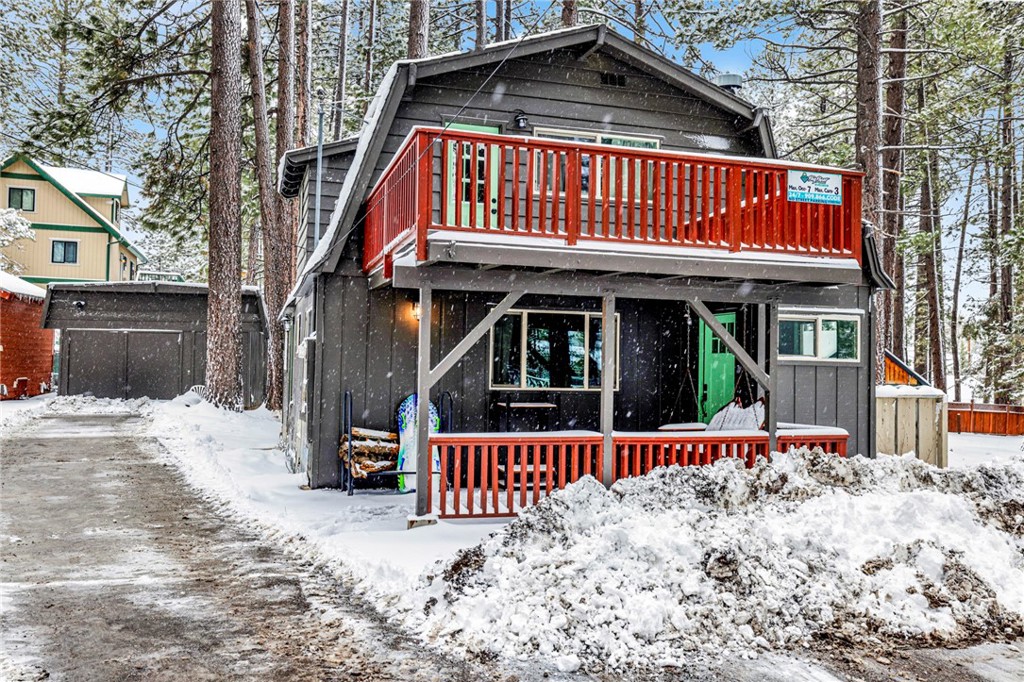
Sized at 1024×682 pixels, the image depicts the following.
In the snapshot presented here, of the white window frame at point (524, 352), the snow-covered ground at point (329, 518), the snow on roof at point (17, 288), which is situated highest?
the snow on roof at point (17, 288)

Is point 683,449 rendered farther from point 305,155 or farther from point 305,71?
point 305,71

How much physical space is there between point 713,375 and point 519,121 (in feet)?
15.0

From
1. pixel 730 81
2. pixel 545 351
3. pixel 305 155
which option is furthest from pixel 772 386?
pixel 305 155

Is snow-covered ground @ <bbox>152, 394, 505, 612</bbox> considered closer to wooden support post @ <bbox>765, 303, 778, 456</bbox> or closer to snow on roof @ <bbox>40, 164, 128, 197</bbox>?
wooden support post @ <bbox>765, 303, 778, 456</bbox>

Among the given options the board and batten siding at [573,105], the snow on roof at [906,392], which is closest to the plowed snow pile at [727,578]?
the snow on roof at [906,392]

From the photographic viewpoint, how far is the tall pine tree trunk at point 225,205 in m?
18.6

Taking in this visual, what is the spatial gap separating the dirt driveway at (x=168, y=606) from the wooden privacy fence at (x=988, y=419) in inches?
810

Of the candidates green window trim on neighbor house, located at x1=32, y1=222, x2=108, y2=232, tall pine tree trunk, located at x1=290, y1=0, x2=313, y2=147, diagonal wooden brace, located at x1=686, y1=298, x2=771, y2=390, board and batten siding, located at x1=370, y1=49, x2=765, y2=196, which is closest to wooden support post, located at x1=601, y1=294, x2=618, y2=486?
diagonal wooden brace, located at x1=686, y1=298, x2=771, y2=390

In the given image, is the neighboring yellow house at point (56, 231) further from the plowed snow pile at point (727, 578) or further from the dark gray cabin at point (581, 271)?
→ the plowed snow pile at point (727, 578)

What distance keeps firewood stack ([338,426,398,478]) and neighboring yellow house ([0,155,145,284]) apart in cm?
2994

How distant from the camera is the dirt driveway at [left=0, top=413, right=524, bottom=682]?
448cm

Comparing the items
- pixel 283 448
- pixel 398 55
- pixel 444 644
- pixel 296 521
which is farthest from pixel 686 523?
pixel 398 55

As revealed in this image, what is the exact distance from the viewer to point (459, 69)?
35.2 feet

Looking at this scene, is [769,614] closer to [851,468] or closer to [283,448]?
[851,468]
